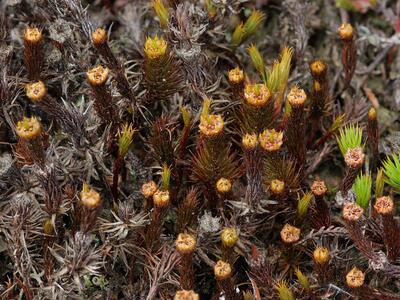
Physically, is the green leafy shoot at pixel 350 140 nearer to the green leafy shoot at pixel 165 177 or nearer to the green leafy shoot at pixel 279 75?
the green leafy shoot at pixel 279 75

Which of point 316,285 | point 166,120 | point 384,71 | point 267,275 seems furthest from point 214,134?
point 384,71

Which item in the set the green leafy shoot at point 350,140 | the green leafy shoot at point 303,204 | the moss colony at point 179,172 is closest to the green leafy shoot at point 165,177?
the moss colony at point 179,172

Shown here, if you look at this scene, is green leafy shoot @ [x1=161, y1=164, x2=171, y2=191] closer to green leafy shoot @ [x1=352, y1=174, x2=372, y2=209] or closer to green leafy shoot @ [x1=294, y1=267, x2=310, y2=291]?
green leafy shoot @ [x1=294, y1=267, x2=310, y2=291]

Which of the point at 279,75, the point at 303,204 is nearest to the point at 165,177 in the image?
the point at 303,204

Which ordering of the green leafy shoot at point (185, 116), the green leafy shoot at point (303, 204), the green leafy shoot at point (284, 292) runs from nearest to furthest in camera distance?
the green leafy shoot at point (284, 292) → the green leafy shoot at point (303, 204) → the green leafy shoot at point (185, 116)

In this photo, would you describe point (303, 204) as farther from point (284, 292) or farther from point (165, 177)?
point (165, 177)

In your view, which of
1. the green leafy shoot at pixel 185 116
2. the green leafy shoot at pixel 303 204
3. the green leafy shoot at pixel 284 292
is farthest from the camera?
the green leafy shoot at pixel 185 116

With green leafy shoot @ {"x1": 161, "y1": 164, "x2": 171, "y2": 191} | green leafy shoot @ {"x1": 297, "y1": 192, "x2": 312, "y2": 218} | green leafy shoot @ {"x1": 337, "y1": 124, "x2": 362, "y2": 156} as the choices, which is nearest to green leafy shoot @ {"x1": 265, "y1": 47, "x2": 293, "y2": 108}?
green leafy shoot @ {"x1": 337, "y1": 124, "x2": 362, "y2": 156}
